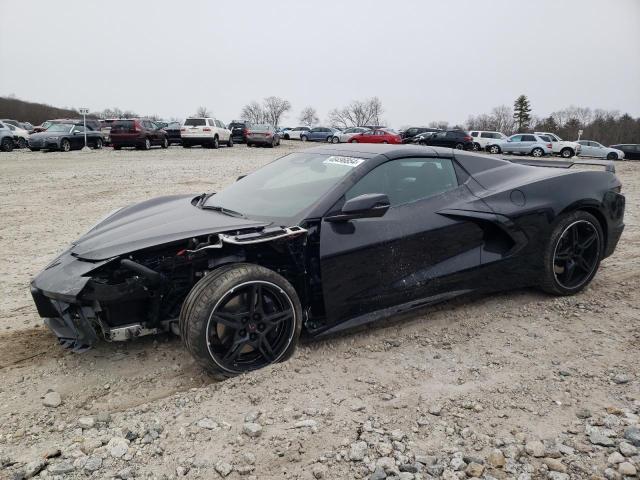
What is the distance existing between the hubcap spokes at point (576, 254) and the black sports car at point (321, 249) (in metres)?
0.01

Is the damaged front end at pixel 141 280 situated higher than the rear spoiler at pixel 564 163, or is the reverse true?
the rear spoiler at pixel 564 163

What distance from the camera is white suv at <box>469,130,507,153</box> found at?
31.1 metres

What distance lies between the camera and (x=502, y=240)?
390cm

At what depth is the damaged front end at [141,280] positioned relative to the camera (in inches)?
110

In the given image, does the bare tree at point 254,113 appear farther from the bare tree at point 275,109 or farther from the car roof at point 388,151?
the car roof at point 388,151

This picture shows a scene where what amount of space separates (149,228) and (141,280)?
0.60m

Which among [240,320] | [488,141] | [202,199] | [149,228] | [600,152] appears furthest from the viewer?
[488,141]

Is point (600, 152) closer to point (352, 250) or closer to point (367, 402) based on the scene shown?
point (352, 250)

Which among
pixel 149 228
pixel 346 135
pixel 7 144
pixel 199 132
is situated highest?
pixel 346 135

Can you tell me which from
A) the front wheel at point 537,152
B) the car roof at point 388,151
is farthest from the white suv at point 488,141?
the car roof at point 388,151

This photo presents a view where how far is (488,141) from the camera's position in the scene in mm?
31828

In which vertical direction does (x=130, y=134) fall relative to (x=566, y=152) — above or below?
above

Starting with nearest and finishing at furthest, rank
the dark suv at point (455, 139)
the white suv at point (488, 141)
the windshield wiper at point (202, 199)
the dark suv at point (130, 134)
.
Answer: the windshield wiper at point (202, 199) < the dark suv at point (130, 134) < the dark suv at point (455, 139) < the white suv at point (488, 141)

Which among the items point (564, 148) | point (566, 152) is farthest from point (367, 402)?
point (566, 152)
